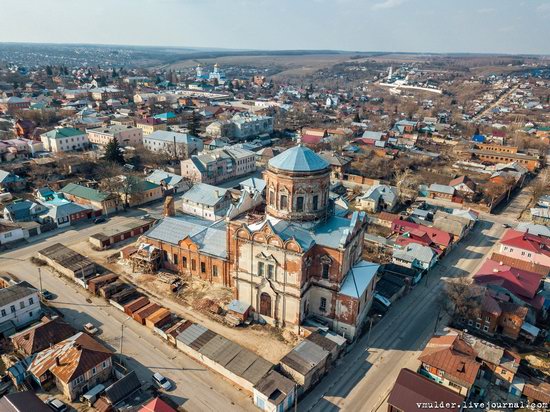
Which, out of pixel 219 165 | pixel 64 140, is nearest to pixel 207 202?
pixel 219 165

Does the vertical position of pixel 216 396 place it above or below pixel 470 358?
below

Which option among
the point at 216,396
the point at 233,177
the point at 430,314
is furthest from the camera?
the point at 233,177

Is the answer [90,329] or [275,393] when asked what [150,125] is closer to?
[90,329]

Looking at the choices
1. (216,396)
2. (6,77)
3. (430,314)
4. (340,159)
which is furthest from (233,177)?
(6,77)

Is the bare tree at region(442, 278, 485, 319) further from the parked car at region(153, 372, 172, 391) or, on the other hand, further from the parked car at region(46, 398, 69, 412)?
Result: the parked car at region(46, 398, 69, 412)

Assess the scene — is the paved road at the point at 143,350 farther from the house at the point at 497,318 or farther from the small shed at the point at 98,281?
the house at the point at 497,318

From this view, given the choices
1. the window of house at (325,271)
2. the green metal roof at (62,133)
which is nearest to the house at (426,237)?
the window of house at (325,271)

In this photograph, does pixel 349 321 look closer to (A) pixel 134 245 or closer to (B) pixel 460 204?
(A) pixel 134 245

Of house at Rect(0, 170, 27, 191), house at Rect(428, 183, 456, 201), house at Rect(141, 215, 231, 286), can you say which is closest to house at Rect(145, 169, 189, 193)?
house at Rect(0, 170, 27, 191)
